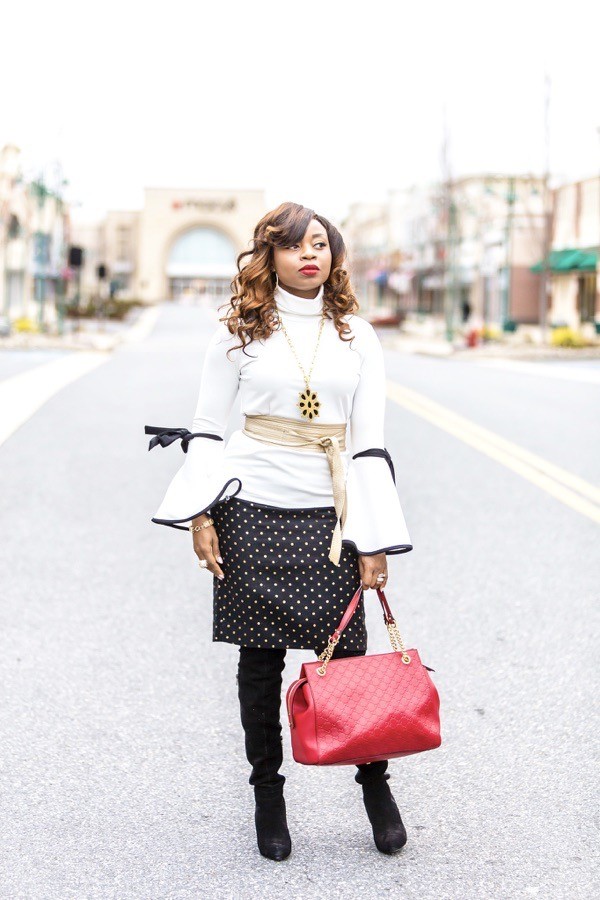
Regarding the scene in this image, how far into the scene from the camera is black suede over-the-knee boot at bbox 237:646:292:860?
3.31 metres

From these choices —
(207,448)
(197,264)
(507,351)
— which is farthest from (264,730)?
(197,264)

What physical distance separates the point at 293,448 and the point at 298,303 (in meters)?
0.40

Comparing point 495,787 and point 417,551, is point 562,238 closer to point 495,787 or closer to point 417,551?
point 417,551

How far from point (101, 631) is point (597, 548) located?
336 cm

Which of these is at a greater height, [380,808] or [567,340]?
[567,340]

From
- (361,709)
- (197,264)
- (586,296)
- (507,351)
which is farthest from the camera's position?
(197,264)

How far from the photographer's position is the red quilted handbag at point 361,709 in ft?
10.1

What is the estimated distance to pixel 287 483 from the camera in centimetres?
326

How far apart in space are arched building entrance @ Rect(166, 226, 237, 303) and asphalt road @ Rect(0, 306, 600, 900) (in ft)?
433

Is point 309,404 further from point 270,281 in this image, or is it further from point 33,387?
point 33,387

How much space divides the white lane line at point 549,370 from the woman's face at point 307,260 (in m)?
19.5

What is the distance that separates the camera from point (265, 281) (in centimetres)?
326

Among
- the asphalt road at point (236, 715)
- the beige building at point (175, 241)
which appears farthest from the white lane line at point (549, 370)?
the beige building at point (175, 241)

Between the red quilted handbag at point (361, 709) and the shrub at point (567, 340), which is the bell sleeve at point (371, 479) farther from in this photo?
the shrub at point (567, 340)
